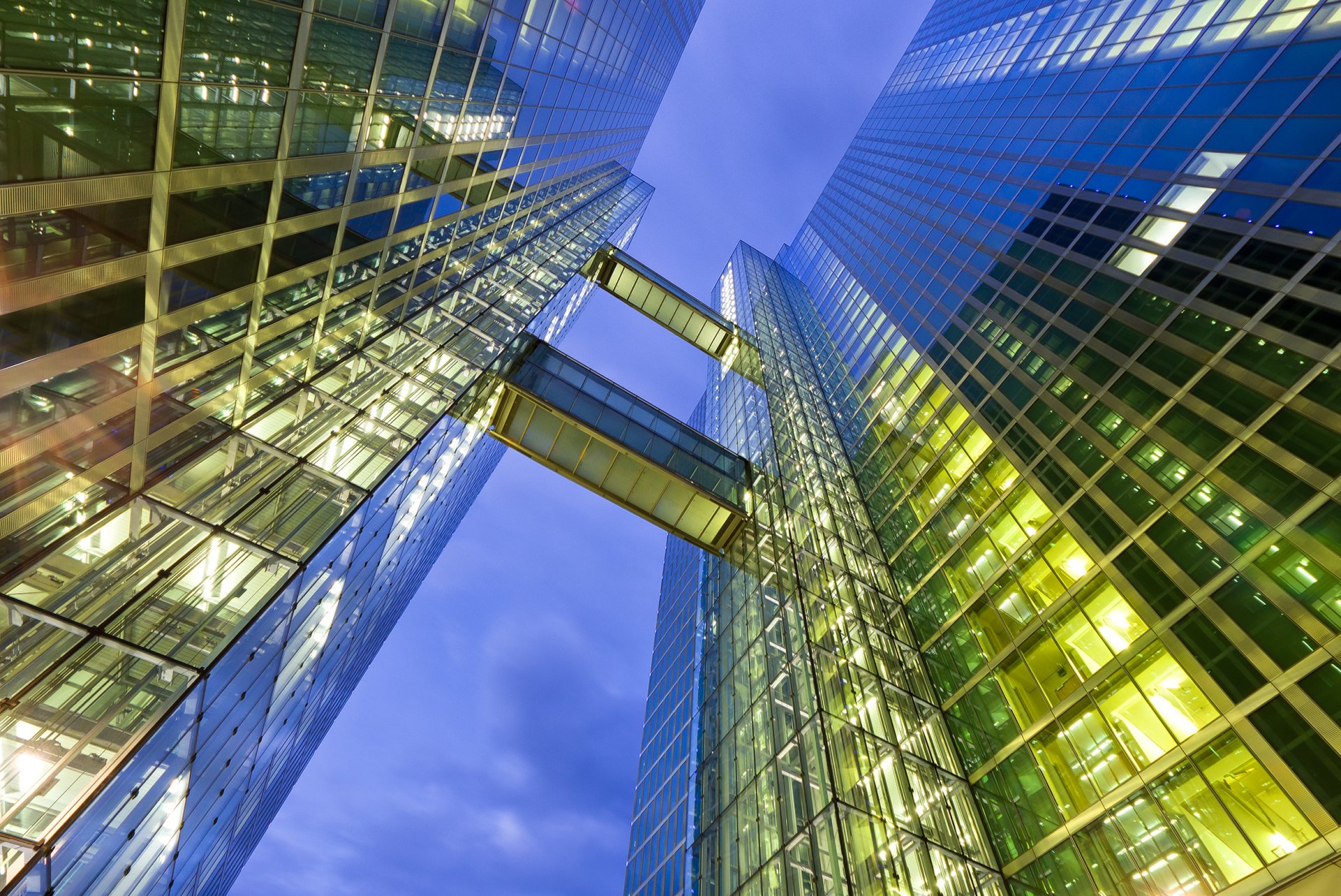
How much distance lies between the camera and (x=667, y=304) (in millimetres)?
53312

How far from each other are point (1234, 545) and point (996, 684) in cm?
750

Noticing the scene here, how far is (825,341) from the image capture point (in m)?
45.7

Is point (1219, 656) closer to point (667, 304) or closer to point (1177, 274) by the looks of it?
point (1177, 274)

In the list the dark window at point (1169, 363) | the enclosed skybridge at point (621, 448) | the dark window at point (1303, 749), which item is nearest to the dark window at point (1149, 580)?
the dark window at point (1303, 749)

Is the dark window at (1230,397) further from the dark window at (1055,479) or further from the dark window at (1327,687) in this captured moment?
the dark window at (1327,687)

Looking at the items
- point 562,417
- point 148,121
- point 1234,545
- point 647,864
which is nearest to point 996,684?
point 1234,545

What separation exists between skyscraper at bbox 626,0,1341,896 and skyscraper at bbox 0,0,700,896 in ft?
42.8

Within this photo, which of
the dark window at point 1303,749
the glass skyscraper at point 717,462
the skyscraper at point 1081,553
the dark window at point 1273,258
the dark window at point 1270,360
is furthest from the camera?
the dark window at point 1273,258

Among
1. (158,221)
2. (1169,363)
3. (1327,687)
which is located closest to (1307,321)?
(1169,363)

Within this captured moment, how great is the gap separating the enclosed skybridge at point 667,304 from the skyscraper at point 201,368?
29.8 metres

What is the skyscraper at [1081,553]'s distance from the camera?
13.1 m

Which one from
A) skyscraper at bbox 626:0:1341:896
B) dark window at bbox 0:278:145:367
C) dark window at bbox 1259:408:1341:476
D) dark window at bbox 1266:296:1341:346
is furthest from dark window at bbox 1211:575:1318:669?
dark window at bbox 0:278:145:367

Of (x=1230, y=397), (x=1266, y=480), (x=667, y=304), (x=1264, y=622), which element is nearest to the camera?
(x=1264, y=622)

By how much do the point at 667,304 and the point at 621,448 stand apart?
28270 millimetres
